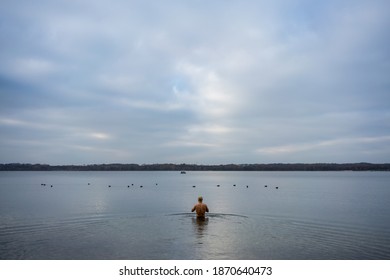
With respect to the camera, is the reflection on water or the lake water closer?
the lake water

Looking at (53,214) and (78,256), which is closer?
(78,256)

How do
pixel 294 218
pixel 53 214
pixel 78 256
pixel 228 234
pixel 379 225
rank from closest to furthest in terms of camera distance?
pixel 78 256, pixel 228 234, pixel 379 225, pixel 294 218, pixel 53 214

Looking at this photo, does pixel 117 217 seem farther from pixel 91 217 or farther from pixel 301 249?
pixel 301 249

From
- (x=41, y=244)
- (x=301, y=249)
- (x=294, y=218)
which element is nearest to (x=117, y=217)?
(x=41, y=244)

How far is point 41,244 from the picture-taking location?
67.5ft

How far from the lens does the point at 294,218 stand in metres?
33.2

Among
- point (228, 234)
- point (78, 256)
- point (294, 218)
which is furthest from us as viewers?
point (294, 218)

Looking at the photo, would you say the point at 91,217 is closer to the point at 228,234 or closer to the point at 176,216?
the point at 176,216

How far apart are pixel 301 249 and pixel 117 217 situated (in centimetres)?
1974

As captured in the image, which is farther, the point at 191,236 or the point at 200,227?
the point at 200,227

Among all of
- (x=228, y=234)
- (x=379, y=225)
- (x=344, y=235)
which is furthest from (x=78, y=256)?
(x=379, y=225)

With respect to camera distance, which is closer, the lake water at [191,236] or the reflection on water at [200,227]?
the lake water at [191,236]

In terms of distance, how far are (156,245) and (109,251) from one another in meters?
2.90
